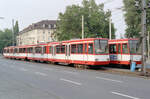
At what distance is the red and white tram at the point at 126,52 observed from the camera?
65.5 feet

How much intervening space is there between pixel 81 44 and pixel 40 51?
1261cm

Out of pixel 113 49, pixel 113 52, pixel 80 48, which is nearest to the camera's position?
pixel 80 48

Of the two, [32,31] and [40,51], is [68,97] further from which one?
[32,31]

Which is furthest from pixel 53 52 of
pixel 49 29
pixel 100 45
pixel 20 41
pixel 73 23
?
pixel 20 41

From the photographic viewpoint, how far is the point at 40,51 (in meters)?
31.8

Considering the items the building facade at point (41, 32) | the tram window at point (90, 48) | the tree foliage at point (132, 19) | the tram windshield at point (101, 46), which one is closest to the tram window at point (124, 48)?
the tram windshield at point (101, 46)

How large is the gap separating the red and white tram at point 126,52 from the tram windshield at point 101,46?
1.90m

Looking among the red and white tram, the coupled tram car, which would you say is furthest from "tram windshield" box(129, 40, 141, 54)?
the coupled tram car

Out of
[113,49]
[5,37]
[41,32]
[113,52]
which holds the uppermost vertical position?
[41,32]

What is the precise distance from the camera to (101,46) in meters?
19.7

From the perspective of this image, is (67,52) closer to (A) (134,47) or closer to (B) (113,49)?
(B) (113,49)

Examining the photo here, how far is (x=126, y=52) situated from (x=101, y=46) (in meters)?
2.77

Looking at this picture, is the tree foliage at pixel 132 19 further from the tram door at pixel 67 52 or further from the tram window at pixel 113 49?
the tram door at pixel 67 52

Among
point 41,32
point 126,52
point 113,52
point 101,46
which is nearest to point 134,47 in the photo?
point 126,52
